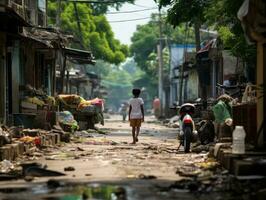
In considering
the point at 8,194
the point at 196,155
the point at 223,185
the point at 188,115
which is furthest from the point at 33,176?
the point at 188,115

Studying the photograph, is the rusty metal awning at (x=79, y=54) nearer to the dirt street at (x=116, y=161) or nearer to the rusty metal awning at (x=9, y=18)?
the rusty metal awning at (x=9, y=18)

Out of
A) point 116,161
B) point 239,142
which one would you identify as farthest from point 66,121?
point 239,142

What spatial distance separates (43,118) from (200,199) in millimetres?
12589

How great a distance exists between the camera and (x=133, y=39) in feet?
278

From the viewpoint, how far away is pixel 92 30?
2191 inches

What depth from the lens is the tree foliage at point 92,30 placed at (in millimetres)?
51406

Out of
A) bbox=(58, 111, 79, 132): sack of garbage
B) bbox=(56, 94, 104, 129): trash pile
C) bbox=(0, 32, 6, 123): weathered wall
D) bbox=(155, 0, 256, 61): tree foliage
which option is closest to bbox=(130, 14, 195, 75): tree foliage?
bbox=(56, 94, 104, 129): trash pile

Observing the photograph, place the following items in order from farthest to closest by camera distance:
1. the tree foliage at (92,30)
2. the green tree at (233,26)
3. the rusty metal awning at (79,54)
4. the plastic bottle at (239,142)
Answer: the tree foliage at (92,30), the rusty metal awning at (79,54), the green tree at (233,26), the plastic bottle at (239,142)

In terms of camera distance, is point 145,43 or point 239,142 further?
point 145,43

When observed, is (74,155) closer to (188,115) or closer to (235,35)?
(188,115)

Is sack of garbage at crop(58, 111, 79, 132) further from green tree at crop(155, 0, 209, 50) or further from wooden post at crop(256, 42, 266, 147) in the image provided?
wooden post at crop(256, 42, 266, 147)

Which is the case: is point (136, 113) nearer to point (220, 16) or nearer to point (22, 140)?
point (220, 16)

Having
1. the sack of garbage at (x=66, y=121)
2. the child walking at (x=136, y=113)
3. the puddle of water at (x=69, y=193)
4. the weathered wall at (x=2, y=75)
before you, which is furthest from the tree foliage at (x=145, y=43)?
the puddle of water at (x=69, y=193)

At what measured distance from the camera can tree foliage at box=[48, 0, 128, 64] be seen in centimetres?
5141
